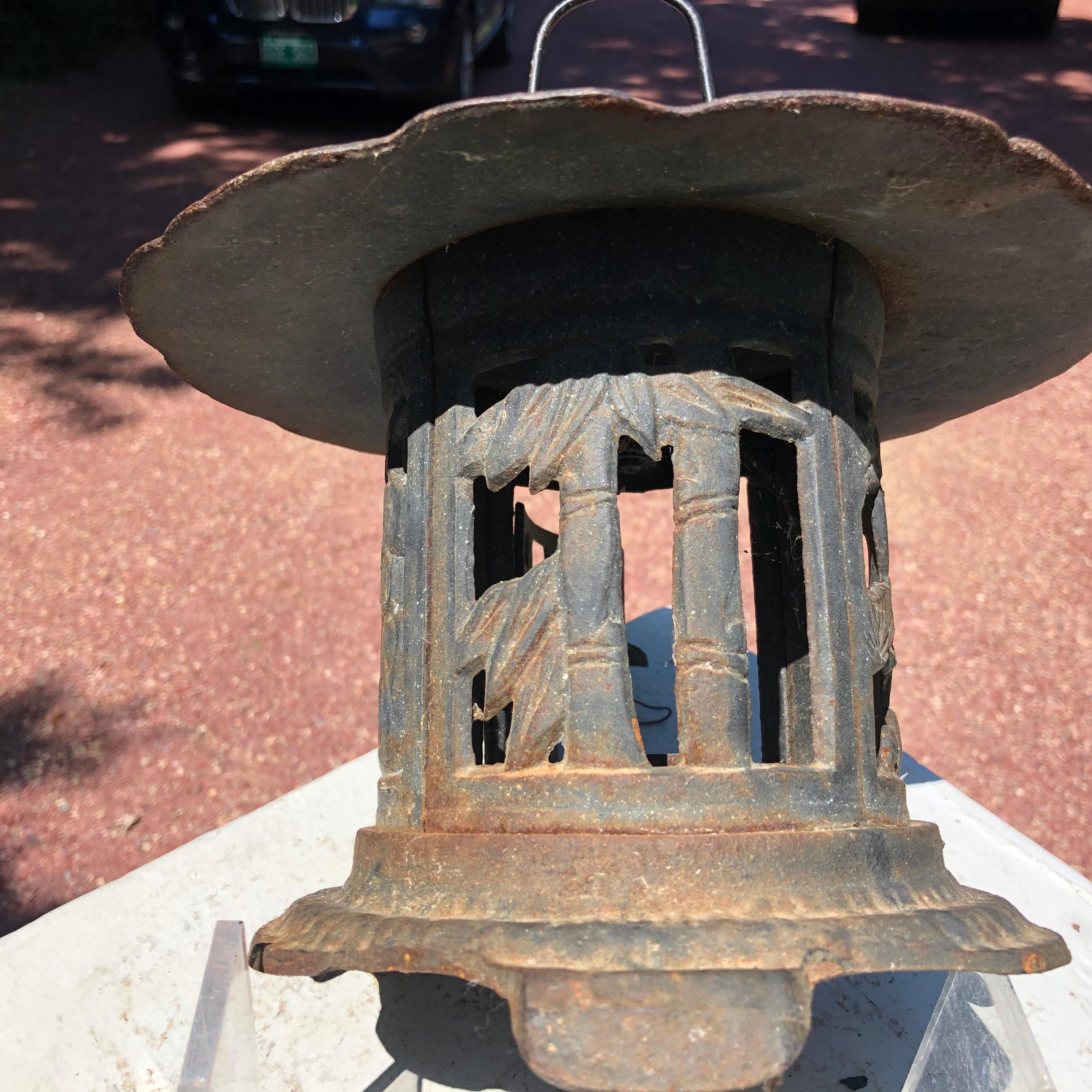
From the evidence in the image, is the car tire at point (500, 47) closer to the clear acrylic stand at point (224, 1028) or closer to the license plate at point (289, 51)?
the license plate at point (289, 51)

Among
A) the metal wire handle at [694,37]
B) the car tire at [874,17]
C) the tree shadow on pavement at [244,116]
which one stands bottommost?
the tree shadow on pavement at [244,116]

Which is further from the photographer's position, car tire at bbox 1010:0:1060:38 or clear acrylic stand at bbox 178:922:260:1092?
car tire at bbox 1010:0:1060:38

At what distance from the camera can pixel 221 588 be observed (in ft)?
13.2

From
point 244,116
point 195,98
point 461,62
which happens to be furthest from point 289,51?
point 461,62

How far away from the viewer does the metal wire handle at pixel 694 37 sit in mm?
1844

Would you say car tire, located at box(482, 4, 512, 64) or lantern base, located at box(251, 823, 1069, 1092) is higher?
lantern base, located at box(251, 823, 1069, 1092)

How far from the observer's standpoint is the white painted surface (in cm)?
211

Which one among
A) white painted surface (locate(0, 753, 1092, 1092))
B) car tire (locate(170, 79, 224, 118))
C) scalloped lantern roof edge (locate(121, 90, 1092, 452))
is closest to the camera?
scalloped lantern roof edge (locate(121, 90, 1092, 452))

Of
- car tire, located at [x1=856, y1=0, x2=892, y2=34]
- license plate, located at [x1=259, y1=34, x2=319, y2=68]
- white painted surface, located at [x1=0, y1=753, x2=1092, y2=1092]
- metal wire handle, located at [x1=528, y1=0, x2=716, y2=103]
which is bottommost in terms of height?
white painted surface, located at [x1=0, y1=753, x2=1092, y2=1092]

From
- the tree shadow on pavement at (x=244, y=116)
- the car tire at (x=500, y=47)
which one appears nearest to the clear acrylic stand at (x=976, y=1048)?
the tree shadow on pavement at (x=244, y=116)

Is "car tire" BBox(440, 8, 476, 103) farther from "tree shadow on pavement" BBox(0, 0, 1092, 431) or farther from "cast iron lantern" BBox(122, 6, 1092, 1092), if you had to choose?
"cast iron lantern" BBox(122, 6, 1092, 1092)

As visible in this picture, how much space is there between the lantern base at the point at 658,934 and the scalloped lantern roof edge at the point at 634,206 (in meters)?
0.99

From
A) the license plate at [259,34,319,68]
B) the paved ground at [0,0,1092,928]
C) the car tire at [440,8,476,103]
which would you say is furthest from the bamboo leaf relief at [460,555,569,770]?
the license plate at [259,34,319,68]

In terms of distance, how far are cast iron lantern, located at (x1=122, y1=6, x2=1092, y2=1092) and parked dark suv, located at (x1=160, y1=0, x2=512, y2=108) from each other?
4.94m
